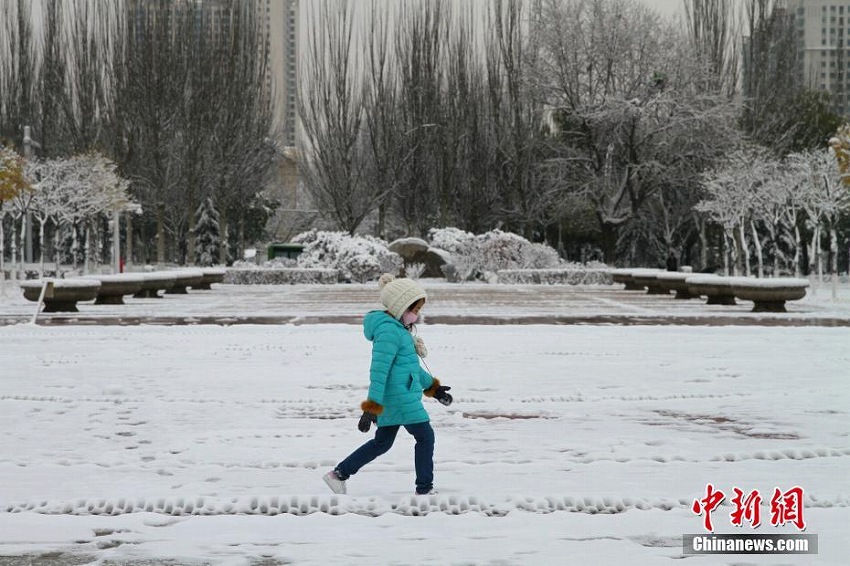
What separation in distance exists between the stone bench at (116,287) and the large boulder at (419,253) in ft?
54.5

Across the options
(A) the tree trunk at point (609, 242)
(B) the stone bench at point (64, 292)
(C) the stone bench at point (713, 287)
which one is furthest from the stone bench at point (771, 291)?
(A) the tree trunk at point (609, 242)

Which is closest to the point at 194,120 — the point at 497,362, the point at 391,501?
the point at 497,362

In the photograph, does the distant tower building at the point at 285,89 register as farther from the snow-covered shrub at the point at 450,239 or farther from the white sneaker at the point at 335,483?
the white sneaker at the point at 335,483

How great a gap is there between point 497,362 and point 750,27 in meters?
39.6

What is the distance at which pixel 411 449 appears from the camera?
7.09m

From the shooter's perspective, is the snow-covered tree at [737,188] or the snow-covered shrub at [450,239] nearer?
the snow-covered tree at [737,188]

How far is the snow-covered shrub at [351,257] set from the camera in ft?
129

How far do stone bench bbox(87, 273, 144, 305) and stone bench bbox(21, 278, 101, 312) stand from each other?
1.90 m

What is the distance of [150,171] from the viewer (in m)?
47.7

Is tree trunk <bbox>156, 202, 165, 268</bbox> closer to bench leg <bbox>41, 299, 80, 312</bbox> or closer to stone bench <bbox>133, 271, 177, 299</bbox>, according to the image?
stone bench <bbox>133, 271, 177, 299</bbox>

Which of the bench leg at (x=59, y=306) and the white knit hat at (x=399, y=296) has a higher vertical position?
the white knit hat at (x=399, y=296)

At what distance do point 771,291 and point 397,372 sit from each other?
1712 cm

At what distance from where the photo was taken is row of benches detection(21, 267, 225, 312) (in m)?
21.5

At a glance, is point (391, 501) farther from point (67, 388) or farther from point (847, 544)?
point (67, 388)
